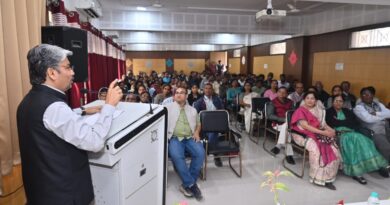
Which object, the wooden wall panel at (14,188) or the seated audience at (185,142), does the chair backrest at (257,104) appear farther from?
the wooden wall panel at (14,188)

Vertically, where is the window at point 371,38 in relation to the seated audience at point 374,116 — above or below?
above

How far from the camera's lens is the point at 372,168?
3287 millimetres

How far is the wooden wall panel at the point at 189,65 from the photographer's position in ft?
53.2

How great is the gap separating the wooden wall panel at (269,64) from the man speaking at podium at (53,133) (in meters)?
7.98

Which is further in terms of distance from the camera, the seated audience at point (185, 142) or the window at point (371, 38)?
the window at point (371, 38)

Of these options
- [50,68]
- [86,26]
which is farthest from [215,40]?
[50,68]

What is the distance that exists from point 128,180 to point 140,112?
16.9 inches

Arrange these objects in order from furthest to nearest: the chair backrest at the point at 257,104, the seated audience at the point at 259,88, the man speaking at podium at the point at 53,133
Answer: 1. the seated audience at the point at 259,88
2. the chair backrest at the point at 257,104
3. the man speaking at podium at the point at 53,133

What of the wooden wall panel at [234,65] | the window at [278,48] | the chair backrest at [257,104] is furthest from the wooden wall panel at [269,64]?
the chair backrest at [257,104]

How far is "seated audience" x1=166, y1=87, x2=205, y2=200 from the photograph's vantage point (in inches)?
119

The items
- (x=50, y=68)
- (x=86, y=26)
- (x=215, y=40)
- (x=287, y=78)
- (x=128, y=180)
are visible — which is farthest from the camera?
(x=215, y=40)

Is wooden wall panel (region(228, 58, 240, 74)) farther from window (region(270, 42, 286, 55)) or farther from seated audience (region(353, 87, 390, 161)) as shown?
seated audience (region(353, 87, 390, 161))

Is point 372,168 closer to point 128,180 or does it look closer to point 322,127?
point 322,127

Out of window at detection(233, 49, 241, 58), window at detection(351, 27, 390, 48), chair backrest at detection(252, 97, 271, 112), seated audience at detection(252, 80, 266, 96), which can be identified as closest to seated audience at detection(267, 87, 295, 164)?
chair backrest at detection(252, 97, 271, 112)
